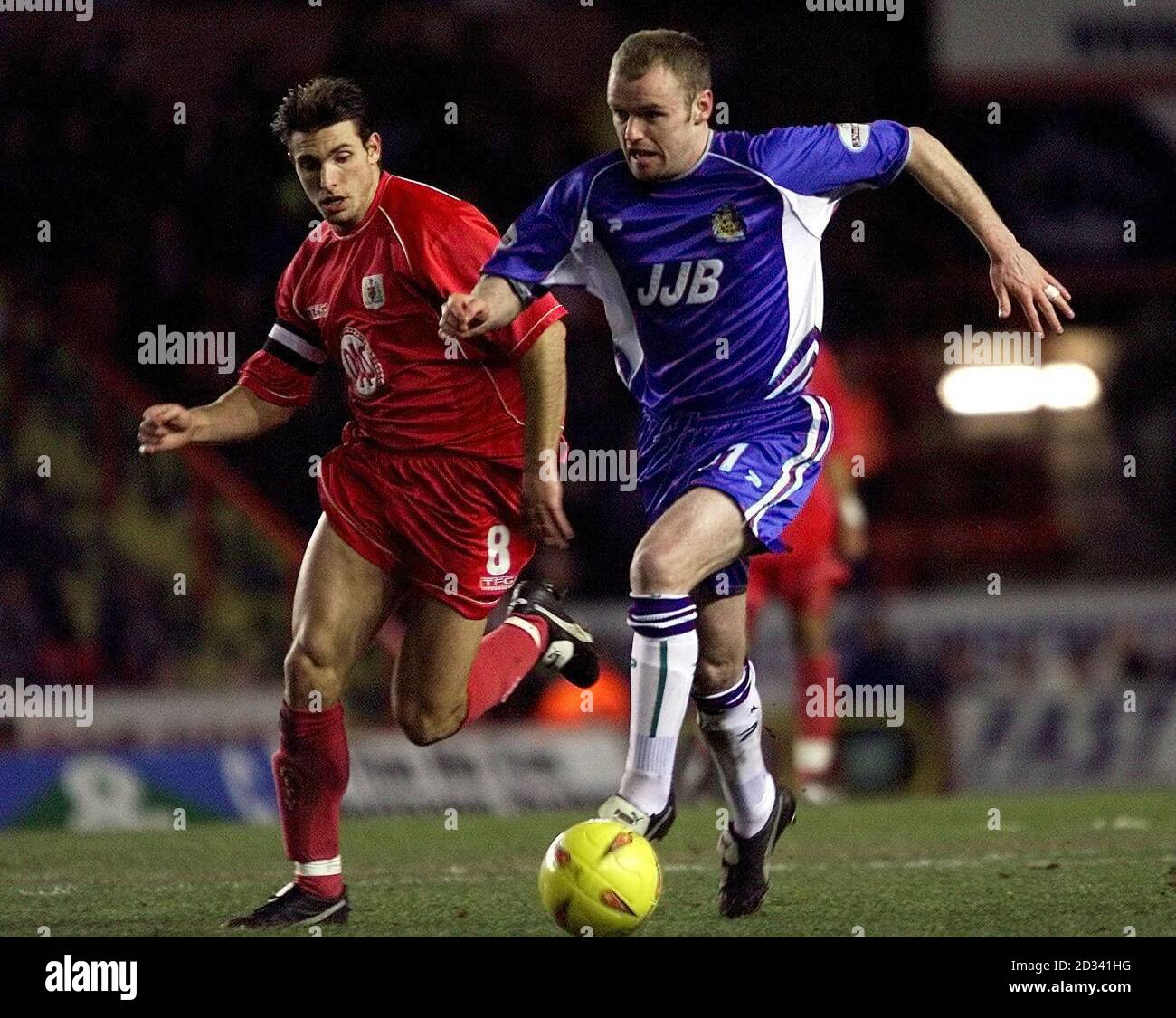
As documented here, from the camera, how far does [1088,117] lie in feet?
46.6

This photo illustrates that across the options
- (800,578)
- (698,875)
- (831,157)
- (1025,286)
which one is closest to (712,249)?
(831,157)

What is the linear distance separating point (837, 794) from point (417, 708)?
205 inches

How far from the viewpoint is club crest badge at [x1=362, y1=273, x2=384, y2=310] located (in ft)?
18.7

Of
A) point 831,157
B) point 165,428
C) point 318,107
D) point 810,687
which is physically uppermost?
point 318,107

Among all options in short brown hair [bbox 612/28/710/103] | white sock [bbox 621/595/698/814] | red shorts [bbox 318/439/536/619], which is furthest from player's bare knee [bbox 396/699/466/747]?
short brown hair [bbox 612/28/710/103]

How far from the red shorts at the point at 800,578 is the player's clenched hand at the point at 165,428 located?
13.8 feet

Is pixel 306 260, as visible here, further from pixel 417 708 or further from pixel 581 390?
pixel 581 390

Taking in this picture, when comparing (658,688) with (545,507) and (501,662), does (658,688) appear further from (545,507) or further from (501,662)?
(501,662)

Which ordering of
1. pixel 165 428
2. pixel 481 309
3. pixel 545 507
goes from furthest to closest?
pixel 165 428 → pixel 545 507 → pixel 481 309

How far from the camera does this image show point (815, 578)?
944 cm

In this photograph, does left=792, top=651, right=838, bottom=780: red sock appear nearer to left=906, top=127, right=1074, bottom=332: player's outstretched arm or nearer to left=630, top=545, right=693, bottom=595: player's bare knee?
left=906, top=127, right=1074, bottom=332: player's outstretched arm

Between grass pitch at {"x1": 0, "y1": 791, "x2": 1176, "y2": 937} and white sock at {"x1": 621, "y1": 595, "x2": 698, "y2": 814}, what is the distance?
359 mm
